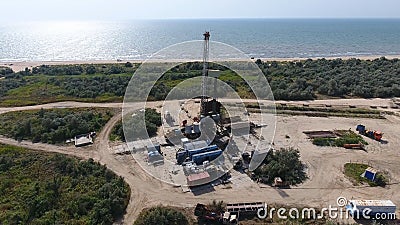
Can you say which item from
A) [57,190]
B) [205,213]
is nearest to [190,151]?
[205,213]

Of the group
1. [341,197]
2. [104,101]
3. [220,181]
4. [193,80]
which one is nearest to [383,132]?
[341,197]

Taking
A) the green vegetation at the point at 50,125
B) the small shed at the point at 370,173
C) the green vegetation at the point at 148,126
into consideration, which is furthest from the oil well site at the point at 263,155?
the green vegetation at the point at 50,125

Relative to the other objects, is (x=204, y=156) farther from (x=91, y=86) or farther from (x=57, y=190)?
(x=91, y=86)

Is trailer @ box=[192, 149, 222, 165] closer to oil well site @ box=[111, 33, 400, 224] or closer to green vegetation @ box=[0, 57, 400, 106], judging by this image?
oil well site @ box=[111, 33, 400, 224]

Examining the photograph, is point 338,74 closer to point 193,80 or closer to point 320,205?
point 193,80

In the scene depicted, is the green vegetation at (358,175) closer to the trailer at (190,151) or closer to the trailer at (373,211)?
the trailer at (373,211)

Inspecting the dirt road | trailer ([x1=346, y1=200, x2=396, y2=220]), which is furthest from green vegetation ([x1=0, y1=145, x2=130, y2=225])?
trailer ([x1=346, y1=200, x2=396, y2=220])
